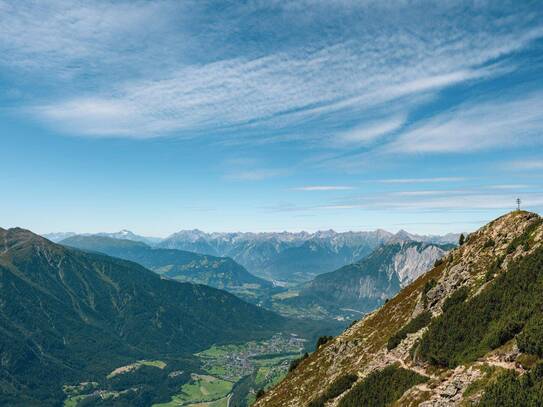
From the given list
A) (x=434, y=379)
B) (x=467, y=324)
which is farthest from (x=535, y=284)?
(x=434, y=379)

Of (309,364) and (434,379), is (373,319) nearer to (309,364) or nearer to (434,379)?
(309,364)

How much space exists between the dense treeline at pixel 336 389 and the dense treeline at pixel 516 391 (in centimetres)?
5390

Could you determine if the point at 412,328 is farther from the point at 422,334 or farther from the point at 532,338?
the point at 532,338

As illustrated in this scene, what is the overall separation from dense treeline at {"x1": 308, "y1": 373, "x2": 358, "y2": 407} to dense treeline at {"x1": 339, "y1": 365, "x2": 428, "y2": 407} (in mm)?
7404

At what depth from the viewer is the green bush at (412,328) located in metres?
102

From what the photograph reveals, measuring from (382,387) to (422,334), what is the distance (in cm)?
1570

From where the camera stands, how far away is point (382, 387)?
3477 inches

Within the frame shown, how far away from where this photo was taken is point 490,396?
54.8m

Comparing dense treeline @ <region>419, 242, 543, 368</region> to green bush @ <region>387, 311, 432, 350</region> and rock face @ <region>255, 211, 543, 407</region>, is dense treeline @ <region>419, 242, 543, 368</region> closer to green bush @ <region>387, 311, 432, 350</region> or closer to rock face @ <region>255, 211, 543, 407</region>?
rock face @ <region>255, 211, 543, 407</region>

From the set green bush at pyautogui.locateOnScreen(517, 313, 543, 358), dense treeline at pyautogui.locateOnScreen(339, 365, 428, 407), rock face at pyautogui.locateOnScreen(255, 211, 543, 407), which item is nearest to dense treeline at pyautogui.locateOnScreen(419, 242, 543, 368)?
green bush at pyautogui.locateOnScreen(517, 313, 543, 358)

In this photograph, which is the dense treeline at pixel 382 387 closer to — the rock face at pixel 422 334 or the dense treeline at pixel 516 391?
the rock face at pixel 422 334

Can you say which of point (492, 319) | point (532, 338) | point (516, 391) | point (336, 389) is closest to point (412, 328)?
point (336, 389)

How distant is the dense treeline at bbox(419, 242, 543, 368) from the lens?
67.1 metres

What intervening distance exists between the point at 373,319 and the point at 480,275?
57133mm
